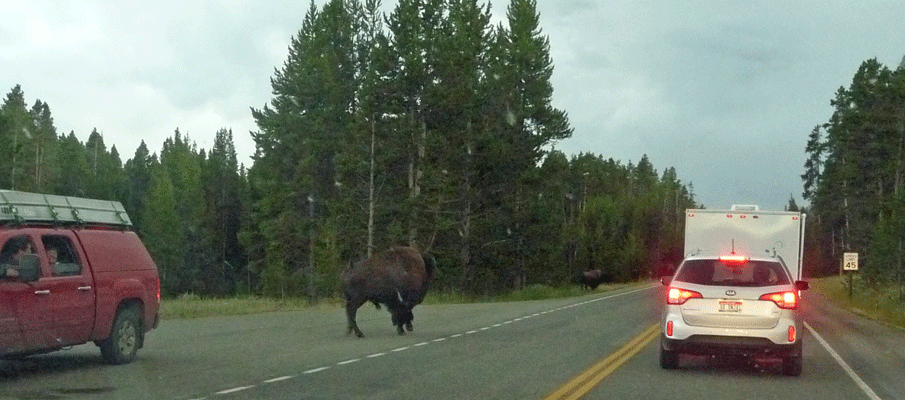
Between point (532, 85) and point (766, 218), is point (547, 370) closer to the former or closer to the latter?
point (766, 218)

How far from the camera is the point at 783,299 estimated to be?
51.9 feet

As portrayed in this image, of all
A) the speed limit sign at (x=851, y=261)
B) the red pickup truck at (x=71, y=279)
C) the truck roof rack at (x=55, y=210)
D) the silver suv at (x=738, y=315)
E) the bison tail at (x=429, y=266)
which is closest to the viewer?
the red pickup truck at (x=71, y=279)

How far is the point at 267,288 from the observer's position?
76.0 m

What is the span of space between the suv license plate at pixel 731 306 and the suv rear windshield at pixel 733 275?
1.05 feet

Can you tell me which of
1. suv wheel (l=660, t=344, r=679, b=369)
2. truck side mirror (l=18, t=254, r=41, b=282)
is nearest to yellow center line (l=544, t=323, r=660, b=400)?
suv wheel (l=660, t=344, r=679, b=369)

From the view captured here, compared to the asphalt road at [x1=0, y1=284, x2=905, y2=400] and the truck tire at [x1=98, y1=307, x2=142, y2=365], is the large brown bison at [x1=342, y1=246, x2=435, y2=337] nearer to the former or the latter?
the asphalt road at [x1=0, y1=284, x2=905, y2=400]

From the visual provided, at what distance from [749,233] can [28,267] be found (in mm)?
19293

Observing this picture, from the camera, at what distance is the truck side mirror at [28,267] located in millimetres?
13414

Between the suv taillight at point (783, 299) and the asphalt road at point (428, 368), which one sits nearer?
the asphalt road at point (428, 368)

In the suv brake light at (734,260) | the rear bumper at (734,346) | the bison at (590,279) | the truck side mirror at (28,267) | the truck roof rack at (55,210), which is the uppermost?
the truck roof rack at (55,210)

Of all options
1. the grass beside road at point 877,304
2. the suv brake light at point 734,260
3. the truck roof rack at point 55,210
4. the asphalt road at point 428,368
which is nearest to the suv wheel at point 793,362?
the asphalt road at point 428,368

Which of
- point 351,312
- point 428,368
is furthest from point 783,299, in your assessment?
point 351,312

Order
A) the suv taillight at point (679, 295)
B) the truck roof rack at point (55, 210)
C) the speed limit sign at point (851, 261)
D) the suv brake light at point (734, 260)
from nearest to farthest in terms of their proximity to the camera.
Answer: the truck roof rack at point (55, 210)
the suv taillight at point (679, 295)
the suv brake light at point (734, 260)
the speed limit sign at point (851, 261)

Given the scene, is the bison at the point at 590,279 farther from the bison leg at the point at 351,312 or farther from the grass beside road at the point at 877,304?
the bison leg at the point at 351,312
